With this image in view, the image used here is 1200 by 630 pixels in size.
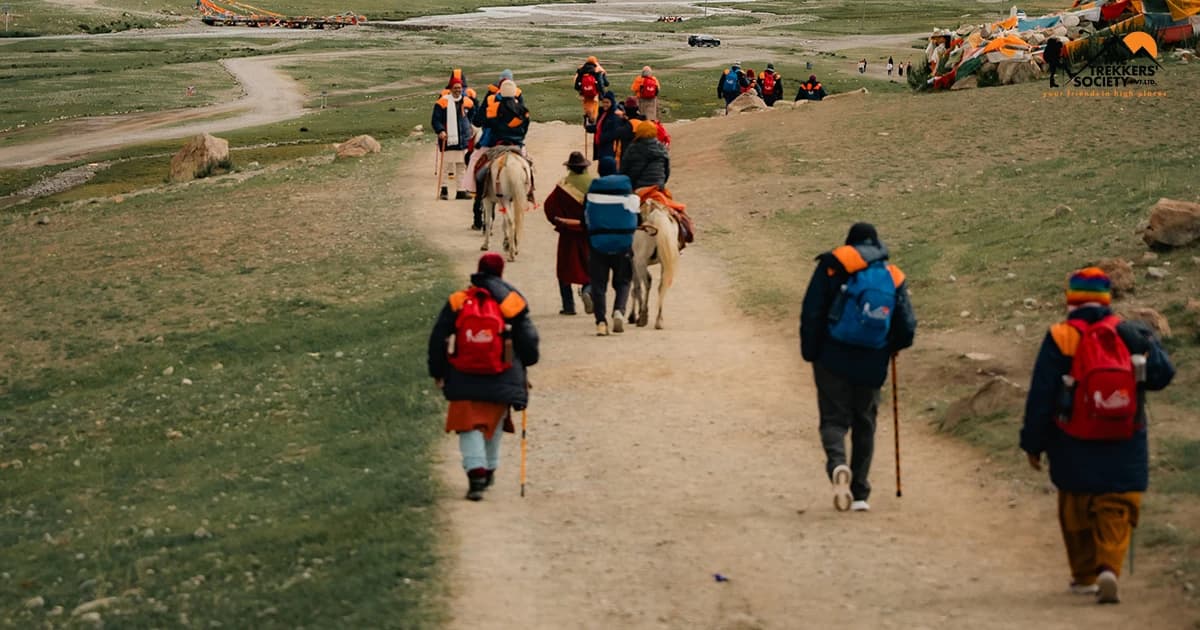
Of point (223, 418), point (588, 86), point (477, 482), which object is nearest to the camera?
point (477, 482)

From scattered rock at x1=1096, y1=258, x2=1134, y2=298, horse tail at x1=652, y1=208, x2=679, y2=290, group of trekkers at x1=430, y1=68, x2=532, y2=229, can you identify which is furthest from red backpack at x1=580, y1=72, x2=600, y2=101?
scattered rock at x1=1096, y1=258, x2=1134, y2=298

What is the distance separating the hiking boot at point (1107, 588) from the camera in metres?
10.9

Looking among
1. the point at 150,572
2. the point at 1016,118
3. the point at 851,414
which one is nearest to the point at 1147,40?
the point at 1016,118

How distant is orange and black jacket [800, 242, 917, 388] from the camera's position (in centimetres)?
1299

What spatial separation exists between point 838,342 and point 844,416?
679mm

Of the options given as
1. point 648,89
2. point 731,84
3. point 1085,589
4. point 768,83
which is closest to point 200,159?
point 731,84

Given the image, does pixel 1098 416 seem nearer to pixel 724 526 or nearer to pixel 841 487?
pixel 841 487

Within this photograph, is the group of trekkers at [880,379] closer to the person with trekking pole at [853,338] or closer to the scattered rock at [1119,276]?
the person with trekking pole at [853,338]

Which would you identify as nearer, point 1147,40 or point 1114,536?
point 1114,536

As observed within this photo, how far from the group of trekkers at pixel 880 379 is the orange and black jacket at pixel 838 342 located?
11mm

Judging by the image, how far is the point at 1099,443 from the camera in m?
11.0

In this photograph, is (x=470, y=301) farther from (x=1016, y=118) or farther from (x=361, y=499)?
(x=1016, y=118)

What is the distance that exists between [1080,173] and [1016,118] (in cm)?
667

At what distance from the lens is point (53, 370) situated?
928 inches
